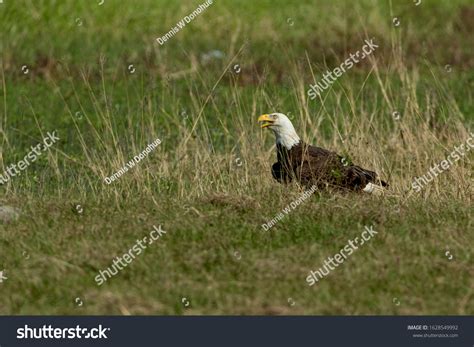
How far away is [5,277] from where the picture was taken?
8477 millimetres

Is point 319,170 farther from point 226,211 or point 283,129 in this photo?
point 226,211

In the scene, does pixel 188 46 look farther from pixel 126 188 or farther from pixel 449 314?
pixel 449 314

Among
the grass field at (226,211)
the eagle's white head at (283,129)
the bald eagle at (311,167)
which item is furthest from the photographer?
the eagle's white head at (283,129)

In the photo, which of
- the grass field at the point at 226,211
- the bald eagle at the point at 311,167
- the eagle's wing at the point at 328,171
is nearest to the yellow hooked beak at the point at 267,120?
the bald eagle at the point at 311,167

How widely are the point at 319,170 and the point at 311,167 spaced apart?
11 cm

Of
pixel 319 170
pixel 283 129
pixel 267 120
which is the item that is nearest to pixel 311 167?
pixel 319 170

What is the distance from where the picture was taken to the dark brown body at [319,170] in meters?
10.8

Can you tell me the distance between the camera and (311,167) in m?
11.0

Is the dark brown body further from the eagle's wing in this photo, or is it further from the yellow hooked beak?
the yellow hooked beak

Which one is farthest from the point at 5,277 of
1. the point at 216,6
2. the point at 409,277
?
the point at 216,6

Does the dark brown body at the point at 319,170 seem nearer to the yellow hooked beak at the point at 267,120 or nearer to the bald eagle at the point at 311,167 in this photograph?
the bald eagle at the point at 311,167

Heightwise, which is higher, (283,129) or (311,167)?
(283,129)

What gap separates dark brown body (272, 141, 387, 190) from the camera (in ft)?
35.4

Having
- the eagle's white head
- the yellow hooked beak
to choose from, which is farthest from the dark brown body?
the yellow hooked beak
